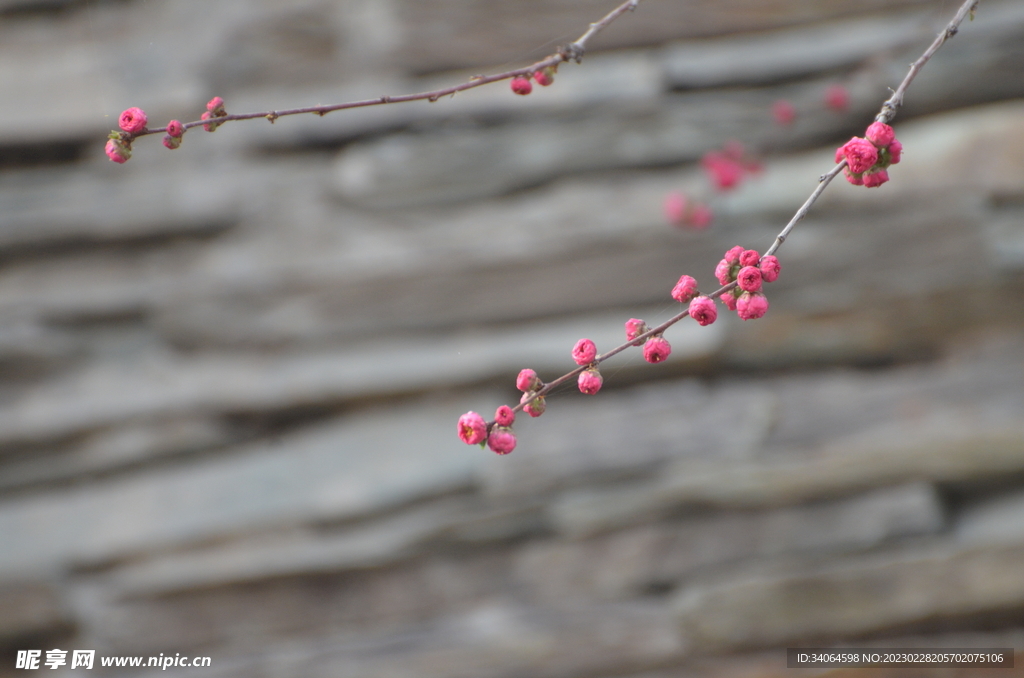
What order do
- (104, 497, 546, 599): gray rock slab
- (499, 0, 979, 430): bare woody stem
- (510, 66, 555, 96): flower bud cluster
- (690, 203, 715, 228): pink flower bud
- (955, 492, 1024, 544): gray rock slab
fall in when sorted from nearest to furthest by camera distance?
(499, 0, 979, 430): bare woody stem < (510, 66, 555, 96): flower bud cluster < (955, 492, 1024, 544): gray rock slab < (690, 203, 715, 228): pink flower bud < (104, 497, 546, 599): gray rock slab

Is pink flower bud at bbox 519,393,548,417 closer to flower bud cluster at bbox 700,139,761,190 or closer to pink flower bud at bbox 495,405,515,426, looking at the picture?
pink flower bud at bbox 495,405,515,426

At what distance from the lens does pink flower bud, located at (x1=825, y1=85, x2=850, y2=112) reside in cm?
227

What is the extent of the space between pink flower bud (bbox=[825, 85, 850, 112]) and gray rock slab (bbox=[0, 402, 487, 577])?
1.68 meters

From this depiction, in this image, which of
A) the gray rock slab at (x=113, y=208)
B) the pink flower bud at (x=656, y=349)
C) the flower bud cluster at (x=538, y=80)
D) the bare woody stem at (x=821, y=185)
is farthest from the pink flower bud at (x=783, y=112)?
Result: the gray rock slab at (x=113, y=208)

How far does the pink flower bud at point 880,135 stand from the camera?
0.85m

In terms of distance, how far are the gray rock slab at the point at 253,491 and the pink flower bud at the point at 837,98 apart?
1683mm

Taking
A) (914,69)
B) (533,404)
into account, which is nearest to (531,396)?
(533,404)

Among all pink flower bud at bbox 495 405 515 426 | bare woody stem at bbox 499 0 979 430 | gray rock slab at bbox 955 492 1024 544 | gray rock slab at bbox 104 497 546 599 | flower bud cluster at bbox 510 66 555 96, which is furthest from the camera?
gray rock slab at bbox 104 497 546 599

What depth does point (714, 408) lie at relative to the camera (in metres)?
2.42

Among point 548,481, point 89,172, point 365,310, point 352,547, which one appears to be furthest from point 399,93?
point 352,547

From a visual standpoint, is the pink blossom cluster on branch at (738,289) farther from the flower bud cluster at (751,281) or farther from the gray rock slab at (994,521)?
the gray rock slab at (994,521)

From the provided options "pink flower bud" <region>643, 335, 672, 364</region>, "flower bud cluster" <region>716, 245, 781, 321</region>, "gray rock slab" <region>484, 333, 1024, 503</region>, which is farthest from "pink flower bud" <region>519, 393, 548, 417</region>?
"gray rock slab" <region>484, 333, 1024, 503</region>

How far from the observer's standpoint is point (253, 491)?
258cm

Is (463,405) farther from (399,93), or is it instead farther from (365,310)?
(399,93)
